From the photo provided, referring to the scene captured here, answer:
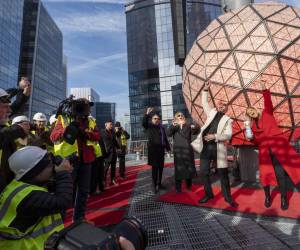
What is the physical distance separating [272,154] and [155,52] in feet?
211

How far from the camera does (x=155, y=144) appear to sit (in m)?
5.61

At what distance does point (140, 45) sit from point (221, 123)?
214ft

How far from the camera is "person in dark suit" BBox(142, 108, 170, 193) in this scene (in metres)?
5.55

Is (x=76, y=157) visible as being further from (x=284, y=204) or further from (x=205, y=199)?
(x=284, y=204)


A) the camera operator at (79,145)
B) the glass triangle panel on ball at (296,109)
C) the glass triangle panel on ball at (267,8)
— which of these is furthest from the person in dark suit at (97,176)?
the glass triangle panel on ball at (267,8)

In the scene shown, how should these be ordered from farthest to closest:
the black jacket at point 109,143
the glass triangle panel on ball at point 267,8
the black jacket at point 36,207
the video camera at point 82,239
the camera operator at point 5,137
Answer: the black jacket at point 109,143 < the glass triangle panel on ball at point 267,8 < the camera operator at point 5,137 < the black jacket at point 36,207 < the video camera at point 82,239

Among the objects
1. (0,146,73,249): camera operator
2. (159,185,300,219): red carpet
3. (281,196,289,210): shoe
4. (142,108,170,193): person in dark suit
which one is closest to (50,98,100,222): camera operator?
(159,185,300,219): red carpet

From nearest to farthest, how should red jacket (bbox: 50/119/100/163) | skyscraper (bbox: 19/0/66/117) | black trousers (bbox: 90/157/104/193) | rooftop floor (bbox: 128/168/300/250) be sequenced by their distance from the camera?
rooftop floor (bbox: 128/168/300/250) → red jacket (bbox: 50/119/100/163) → black trousers (bbox: 90/157/104/193) → skyscraper (bbox: 19/0/66/117)

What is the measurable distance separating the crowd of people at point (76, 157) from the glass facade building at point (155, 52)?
5537cm

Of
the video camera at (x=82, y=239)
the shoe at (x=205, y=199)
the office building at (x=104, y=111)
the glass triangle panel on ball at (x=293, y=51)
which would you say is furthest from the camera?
the office building at (x=104, y=111)

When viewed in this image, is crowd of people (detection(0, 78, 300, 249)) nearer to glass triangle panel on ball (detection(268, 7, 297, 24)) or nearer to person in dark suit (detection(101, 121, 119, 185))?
person in dark suit (detection(101, 121, 119, 185))

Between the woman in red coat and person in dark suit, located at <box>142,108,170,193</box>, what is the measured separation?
198 centimetres

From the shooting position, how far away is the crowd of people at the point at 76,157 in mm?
1668

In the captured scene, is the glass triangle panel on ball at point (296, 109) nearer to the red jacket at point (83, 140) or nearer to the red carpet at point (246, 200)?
the red carpet at point (246, 200)
